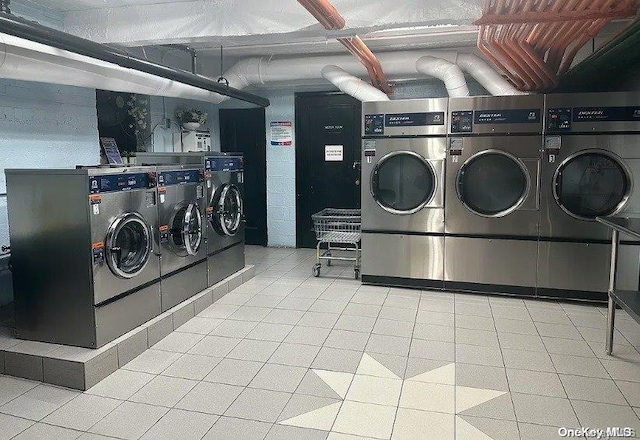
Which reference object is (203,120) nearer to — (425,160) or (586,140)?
(425,160)

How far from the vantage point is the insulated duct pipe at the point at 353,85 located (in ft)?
18.8

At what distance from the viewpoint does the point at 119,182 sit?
3449mm

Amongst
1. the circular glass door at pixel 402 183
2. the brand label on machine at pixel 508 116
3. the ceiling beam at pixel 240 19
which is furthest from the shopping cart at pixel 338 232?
the ceiling beam at pixel 240 19

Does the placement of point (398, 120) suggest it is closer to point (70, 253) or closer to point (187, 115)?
point (187, 115)

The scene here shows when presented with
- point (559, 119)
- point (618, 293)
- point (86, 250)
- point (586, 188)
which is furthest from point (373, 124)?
point (86, 250)

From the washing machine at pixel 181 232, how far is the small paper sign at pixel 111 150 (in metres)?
1.40

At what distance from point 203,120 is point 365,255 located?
10.2 feet

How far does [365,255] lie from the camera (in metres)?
5.34

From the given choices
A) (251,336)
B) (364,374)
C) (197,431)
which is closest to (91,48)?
(251,336)

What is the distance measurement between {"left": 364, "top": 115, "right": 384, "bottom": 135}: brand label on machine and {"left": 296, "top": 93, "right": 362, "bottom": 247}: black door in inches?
73.5

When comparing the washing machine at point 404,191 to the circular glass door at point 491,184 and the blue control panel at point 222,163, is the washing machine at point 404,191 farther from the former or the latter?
the blue control panel at point 222,163

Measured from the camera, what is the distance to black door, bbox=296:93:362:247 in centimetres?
706

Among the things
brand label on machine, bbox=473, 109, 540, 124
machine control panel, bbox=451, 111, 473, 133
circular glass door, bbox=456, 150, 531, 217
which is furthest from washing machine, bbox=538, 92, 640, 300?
machine control panel, bbox=451, 111, 473, 133

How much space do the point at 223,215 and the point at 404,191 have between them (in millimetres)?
1959
